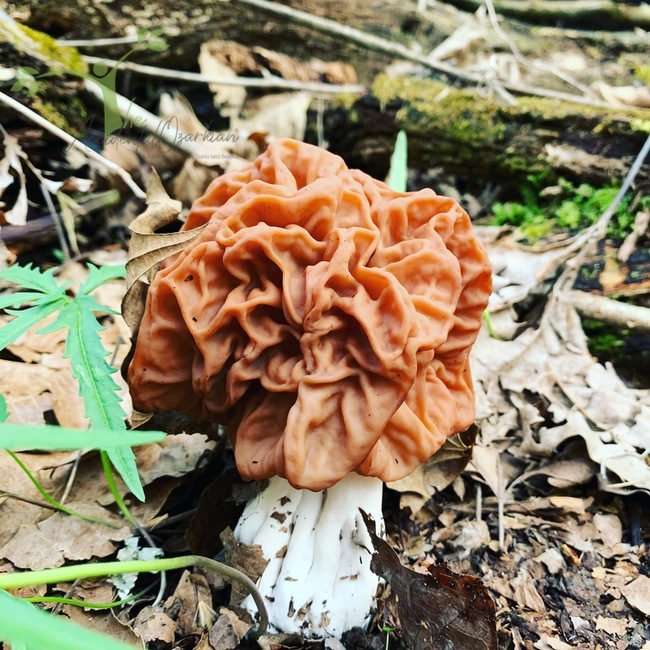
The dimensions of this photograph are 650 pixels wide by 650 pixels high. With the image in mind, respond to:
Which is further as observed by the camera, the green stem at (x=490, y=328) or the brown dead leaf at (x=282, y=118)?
the brown dead leaf at (x=282, y=118)

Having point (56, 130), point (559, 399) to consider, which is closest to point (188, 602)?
point (559, 399)

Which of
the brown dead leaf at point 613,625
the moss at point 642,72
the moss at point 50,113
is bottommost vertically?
the brown dead leaf at point 613,625

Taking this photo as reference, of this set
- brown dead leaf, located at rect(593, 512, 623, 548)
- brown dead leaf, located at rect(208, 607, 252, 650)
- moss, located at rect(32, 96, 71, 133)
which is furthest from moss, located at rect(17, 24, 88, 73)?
brown dead leaf, located at rect(593, 512, 623, 548)

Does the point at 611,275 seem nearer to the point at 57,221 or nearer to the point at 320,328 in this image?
the point at 320,328

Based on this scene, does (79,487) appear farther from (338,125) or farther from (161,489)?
(338,125)

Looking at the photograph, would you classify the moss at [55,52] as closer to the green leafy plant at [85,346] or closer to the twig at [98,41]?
the twig at [98,41]

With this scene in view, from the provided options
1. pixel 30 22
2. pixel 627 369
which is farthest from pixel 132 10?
pixel 627 369

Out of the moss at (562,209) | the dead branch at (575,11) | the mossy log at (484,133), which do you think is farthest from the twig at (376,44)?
the dead branch at (575,11)
